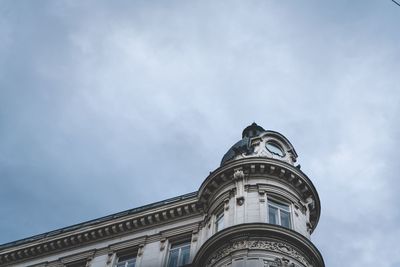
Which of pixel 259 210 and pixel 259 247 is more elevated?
pixel 259 210

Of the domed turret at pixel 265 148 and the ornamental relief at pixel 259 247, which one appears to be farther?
the domed turret at pixel 265 148

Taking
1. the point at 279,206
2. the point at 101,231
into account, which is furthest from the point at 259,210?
the point at 101,231

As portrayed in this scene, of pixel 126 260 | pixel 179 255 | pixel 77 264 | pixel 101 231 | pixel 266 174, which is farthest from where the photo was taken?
pixel 101 231

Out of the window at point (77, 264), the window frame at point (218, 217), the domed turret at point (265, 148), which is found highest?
the domed turret at point (265, 148)

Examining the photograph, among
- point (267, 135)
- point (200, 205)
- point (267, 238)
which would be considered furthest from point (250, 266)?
point (267, 135)

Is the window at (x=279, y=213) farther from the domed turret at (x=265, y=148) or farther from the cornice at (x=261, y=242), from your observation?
the domed turret at (x=265, y=148)

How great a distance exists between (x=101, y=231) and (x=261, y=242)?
13135 millimetres

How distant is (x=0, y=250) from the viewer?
42094 millimetres

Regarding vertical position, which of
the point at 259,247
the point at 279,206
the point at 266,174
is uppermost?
the point at 266,174

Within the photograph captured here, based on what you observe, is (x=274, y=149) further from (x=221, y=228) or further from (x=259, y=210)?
(x=221, y=228)

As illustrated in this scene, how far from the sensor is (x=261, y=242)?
3028 cm

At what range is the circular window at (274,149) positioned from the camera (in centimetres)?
3842

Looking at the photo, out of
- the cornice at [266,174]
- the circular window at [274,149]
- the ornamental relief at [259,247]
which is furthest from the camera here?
the circular window at [274,149]

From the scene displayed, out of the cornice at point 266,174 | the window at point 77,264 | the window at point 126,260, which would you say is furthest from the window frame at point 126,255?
the cornice at point 266,174
